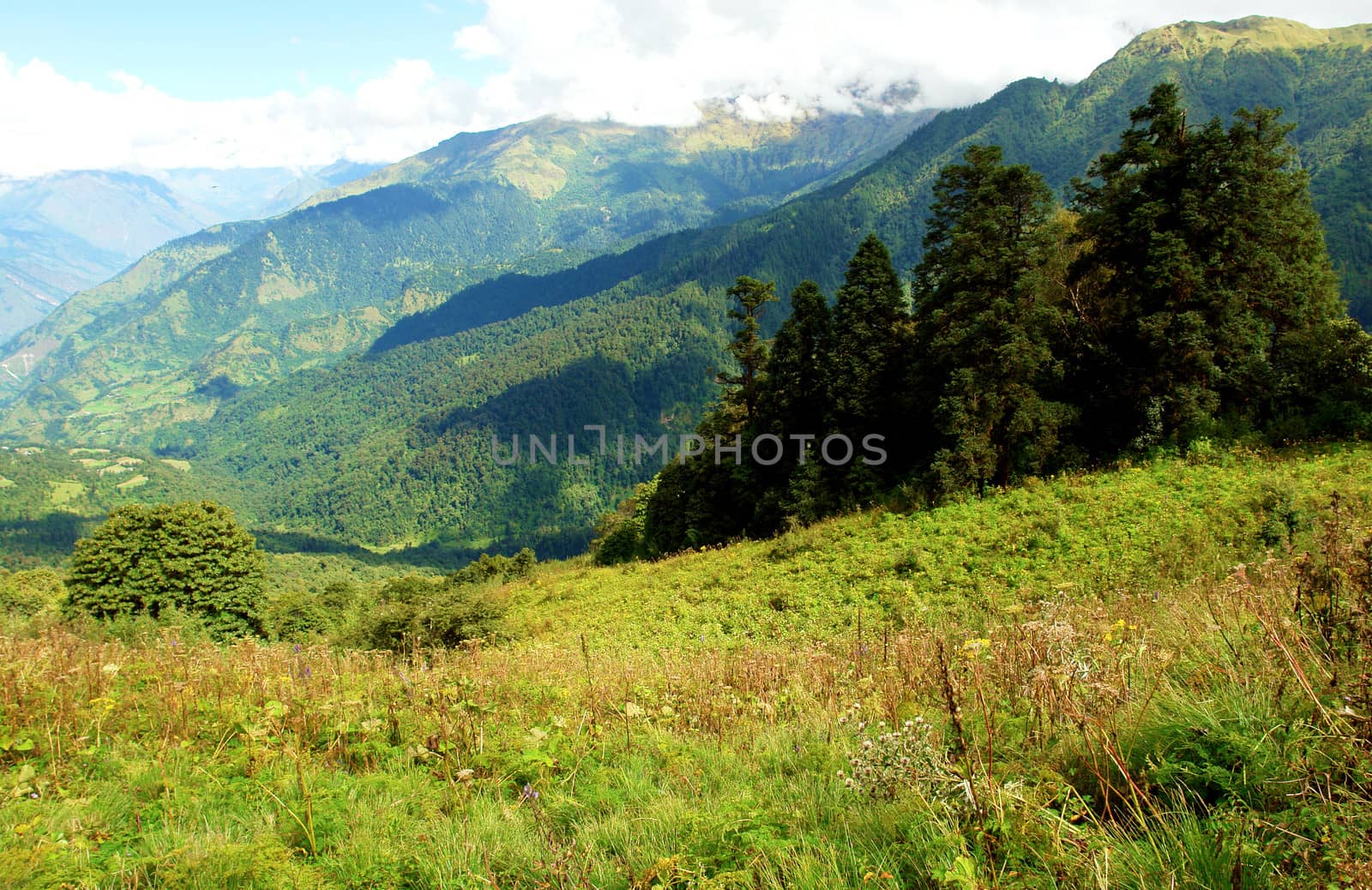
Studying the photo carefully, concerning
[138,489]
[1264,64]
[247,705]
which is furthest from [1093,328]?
[1264,64]

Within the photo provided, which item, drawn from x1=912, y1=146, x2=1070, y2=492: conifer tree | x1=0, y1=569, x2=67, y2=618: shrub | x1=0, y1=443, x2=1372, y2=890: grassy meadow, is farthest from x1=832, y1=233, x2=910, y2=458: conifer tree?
x1=0, y1=569, x2=67, y2=618: shrub

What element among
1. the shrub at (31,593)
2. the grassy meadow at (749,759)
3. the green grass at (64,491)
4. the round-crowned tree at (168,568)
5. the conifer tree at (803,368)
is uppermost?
the conifer tree at (803,368)

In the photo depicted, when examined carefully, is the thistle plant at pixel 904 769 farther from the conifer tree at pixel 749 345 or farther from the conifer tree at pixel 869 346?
the conifer tree at pixel 749 345

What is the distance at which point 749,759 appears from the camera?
3721 millimetres

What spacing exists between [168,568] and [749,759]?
28.4 meters

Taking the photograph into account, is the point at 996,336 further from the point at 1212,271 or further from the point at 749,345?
the point at 749,345

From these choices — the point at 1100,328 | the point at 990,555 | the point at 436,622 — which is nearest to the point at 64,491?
the point at 436,622

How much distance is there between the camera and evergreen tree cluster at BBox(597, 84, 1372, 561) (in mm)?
15539

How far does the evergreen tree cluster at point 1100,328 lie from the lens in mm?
15539

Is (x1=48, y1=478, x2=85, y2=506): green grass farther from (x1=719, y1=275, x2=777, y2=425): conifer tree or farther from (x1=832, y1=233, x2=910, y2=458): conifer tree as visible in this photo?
(x1=832, y1=233, x2=910, y2=458): conifer tree

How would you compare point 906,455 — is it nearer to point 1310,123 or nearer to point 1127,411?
point 1127,411

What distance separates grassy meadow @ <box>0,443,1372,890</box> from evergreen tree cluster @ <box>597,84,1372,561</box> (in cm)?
1222

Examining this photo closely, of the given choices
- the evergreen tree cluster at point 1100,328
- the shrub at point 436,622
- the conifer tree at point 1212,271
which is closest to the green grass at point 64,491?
the shrub at point 436,622

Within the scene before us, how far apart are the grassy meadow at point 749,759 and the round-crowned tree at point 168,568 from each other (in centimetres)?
2133
